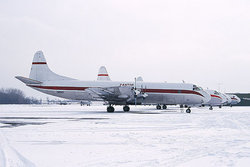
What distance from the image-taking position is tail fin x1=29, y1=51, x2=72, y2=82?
3850 cm

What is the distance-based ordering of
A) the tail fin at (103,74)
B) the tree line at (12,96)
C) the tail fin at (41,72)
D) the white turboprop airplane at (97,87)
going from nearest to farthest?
the white turboprop airplane at (97,87) → the tail fin at (41,72) → the tail fin at (103,74) → the tree line at (12,96)

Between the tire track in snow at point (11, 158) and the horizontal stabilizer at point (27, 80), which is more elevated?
the horizontal stabilizer at point (27, 80)

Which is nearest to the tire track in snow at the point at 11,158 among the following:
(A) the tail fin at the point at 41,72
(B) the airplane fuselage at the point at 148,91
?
(B) the airplane fuselage at the point at 148,91

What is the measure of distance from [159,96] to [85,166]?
3147 centimetres

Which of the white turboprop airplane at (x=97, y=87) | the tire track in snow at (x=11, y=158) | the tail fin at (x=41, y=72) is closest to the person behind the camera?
the tire track in snow at (x=11, y=158)

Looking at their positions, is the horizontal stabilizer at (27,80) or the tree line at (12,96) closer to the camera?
the horizontal stabilizer at (27,80)

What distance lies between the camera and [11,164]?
7.27 meters

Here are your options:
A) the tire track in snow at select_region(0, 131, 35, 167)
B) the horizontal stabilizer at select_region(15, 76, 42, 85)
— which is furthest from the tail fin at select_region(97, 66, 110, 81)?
the tire track in snow at select_region(0, 131, 35, 167)

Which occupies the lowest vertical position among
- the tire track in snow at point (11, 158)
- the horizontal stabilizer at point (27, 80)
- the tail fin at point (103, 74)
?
the tire track in snow at point (11, 158)

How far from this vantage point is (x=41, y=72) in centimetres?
3869

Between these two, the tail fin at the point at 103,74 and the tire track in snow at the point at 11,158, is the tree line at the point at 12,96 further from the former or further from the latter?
the tire track in snow at the point at 11,158

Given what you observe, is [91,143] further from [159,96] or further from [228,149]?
[159,96]

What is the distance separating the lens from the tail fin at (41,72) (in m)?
38.5

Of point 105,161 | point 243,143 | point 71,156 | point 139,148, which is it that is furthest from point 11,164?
point 243,143
